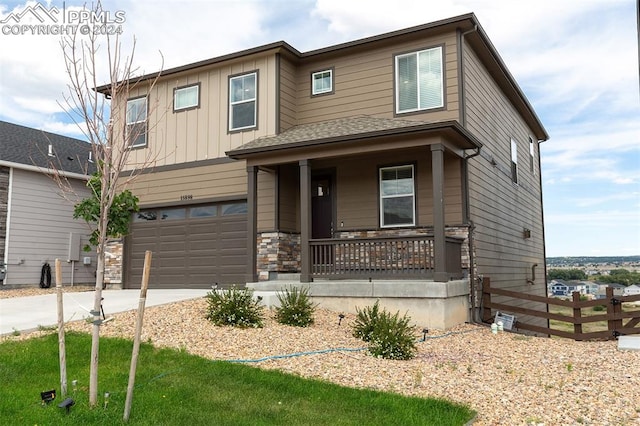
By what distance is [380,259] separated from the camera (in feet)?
33.0

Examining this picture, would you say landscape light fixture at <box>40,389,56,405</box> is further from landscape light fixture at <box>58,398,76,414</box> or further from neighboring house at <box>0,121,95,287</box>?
neighboring house at <box>0,121,95,287</box>

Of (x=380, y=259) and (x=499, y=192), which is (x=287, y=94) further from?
(x=499, y=192)

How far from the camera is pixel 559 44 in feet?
52.7

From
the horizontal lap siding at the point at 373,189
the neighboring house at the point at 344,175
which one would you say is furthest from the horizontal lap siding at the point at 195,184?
the horizontal lap siding at the point at 373,189

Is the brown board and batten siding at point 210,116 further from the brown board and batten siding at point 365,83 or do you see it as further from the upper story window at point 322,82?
the upper story window at point 322,82

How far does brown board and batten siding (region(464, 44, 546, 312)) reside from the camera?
1197cm

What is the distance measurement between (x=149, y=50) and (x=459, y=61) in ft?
21.7

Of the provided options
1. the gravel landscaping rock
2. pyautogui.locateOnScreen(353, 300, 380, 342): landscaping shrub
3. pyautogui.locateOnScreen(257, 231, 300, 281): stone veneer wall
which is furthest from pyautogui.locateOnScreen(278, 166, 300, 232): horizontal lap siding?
pyautogui.locateOnScreen(353, 300, 380, 342): landscaping shrub

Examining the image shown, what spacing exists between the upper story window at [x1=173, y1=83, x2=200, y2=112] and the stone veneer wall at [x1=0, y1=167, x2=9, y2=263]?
20.5ft

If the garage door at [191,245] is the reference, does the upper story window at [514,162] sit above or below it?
above

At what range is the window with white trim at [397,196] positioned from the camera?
11633 millimetres

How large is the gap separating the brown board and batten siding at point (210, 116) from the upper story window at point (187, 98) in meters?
0.11

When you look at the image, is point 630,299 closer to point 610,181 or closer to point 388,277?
point 388,277

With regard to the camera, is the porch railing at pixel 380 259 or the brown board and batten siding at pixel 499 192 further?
the brown board and batten siding at pixel 499 192
